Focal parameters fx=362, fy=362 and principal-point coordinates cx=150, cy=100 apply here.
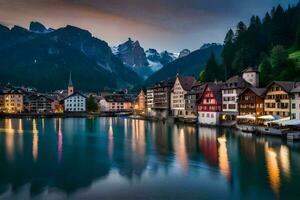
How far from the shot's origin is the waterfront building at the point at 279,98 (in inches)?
2516

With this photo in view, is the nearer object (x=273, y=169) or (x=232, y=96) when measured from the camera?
(x=273, y=169)

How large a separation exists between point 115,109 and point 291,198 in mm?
162668

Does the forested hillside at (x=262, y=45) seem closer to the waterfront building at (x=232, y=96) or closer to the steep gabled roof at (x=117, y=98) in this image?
the waterfront building at (x=232, y=96)

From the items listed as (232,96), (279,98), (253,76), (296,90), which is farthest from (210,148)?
(253,76)

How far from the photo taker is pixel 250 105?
73750 millimetres

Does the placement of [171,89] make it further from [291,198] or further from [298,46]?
[291,198]

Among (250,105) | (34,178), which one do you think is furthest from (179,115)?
(34,178)

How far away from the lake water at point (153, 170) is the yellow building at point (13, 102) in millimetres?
121860

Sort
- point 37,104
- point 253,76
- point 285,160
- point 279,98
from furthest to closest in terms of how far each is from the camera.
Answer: point 37,104
point 253,76
point 279,98
point 285,160

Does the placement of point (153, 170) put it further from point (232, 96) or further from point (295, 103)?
point (232, 96)

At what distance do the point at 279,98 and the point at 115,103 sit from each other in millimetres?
128218

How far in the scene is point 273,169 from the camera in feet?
115

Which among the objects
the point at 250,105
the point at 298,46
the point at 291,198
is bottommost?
the point at 291,198

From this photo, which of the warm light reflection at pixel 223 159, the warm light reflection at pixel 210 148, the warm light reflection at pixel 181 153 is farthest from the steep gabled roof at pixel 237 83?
the warm light reflection at pixel 223 159
